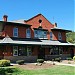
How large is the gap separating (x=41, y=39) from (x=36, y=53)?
11.1 ft

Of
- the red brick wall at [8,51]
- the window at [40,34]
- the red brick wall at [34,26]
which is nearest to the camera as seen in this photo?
the red brick wall at [8,51]

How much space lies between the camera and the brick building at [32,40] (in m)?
33.9

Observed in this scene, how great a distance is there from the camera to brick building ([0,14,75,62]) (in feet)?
111

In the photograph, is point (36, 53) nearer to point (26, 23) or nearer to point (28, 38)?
point (28, 38)

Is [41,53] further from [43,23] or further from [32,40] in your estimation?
[43,23]

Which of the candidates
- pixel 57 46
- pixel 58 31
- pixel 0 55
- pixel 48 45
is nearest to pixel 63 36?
pixel 58 31

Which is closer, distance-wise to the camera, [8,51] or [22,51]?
[8,51]

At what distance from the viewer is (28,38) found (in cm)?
3775

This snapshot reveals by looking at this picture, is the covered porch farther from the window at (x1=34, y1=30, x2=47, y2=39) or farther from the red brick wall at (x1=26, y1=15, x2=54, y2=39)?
the red brick wall at (x1=26, y1=15, x2=54, y2=39)

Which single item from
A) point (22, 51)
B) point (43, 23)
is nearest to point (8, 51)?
point (22, 51)

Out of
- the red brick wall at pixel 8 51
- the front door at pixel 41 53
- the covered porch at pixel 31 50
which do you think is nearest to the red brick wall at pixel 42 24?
the covered porch at pixel 31 50

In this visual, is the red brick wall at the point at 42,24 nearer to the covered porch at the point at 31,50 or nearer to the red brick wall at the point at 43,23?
the red brick wall at the point at 43,23

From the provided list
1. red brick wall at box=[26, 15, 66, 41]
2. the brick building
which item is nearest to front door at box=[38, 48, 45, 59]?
the brick building

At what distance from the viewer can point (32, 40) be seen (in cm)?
3762
